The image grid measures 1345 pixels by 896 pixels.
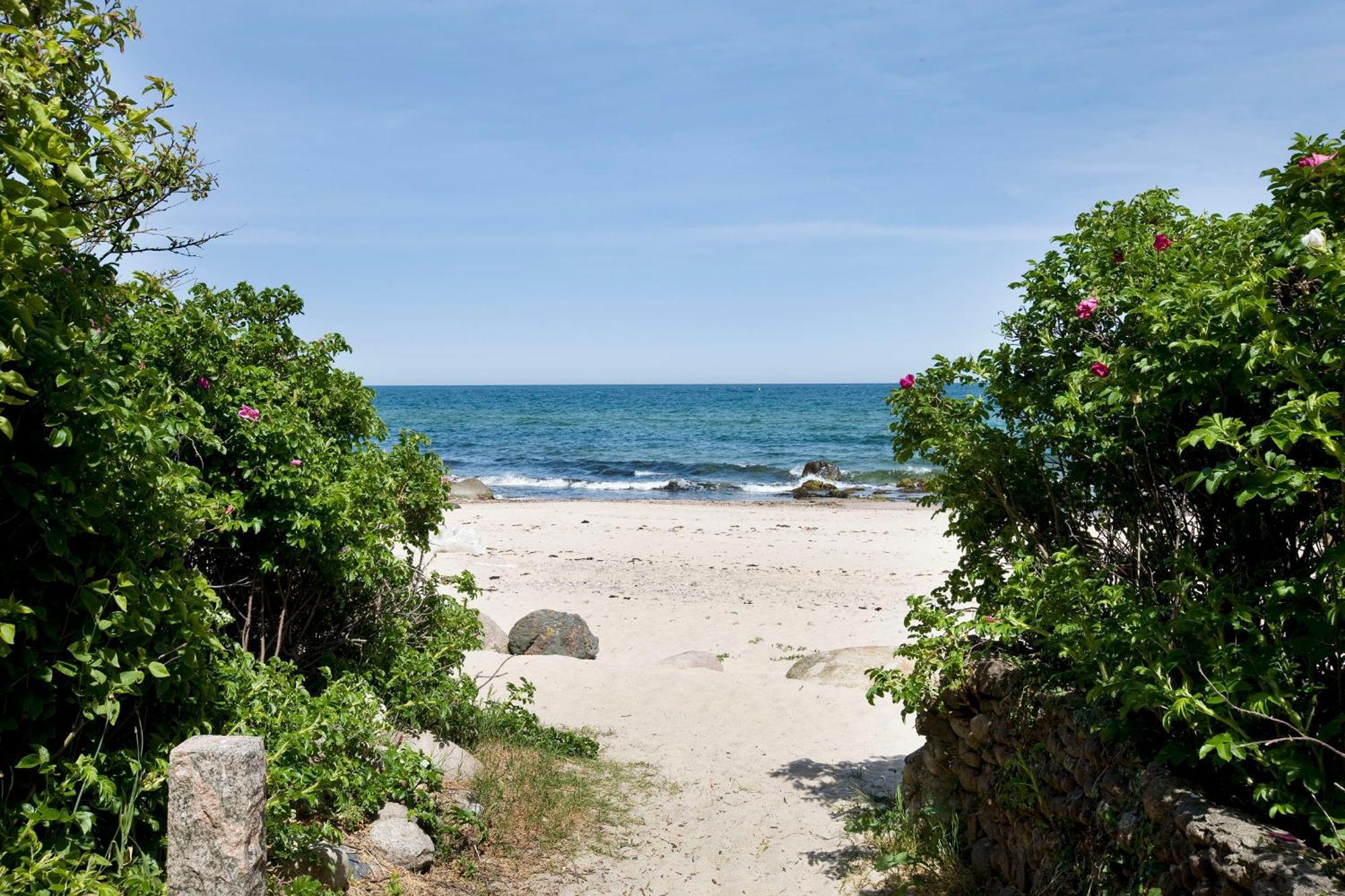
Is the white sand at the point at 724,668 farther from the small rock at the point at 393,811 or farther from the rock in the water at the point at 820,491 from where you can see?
the rock in the water at the point at 820,491

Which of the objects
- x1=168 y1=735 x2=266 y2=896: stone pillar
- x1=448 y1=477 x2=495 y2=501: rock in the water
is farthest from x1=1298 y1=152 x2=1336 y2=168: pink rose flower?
x1=448 y1=477 x2=495 y2=501: rock in the water

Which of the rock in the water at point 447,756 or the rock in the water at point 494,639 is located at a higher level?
the rock in the water at point 447,756

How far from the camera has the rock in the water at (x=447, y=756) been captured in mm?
6000

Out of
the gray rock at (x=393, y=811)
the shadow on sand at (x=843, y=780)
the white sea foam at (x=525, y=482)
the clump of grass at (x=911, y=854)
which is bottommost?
the white sea foam at (x=525, y=482)

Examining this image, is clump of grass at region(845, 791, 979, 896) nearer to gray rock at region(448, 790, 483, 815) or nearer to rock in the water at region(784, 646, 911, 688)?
gray rock at region(448, 790, 483, 815)

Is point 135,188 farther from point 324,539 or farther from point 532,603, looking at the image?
point 532,603

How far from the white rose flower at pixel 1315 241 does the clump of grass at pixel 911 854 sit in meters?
3.52

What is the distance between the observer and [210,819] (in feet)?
10.4

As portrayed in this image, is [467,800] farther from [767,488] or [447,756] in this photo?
[767,488]

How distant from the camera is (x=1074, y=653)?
3.86 m

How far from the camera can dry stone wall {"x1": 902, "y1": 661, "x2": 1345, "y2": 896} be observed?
9.47 feet

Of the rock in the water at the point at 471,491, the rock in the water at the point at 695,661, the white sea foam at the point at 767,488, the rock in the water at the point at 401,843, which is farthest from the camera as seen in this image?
the white sea foam at the point at 767,488

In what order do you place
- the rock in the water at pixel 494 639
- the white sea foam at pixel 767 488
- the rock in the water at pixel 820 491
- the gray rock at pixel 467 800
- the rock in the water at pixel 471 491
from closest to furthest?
1. the gray rock at pixel 467 800
2. the rock in the water at pixel 494 639
3. the rock in the water at pixel 471 491
4. the rock in the water at pixel 820 491
5. the white sea foam at pixel 767 488

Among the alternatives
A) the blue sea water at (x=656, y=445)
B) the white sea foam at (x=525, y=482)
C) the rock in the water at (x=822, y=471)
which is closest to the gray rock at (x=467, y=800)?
the blue sea water at (x=656, y=445)
